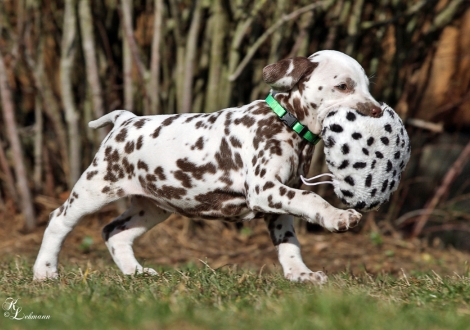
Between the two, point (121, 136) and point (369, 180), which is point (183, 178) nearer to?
point (121, 136)

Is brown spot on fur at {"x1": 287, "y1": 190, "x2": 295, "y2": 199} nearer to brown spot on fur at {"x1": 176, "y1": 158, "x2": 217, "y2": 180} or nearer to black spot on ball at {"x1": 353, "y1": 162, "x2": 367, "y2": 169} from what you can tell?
black spot on ball at {"x1": 353, "y1": 162, "x2": 367, "y2": 169}

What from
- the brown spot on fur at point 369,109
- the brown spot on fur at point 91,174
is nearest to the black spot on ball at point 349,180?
the brown spot on fur at point 369,109

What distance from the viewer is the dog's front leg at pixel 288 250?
484cm

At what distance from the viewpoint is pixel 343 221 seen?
4.18 m

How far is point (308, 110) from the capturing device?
15.8ft

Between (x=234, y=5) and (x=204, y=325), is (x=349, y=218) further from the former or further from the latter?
(x=234, y=5)

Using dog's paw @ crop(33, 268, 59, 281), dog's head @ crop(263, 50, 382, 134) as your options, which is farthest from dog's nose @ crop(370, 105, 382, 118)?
dog's paw @ crop(33, 268, 59, 281)

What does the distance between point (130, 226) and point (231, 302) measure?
87.4 inches

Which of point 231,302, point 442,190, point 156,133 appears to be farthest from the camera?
point 442,190

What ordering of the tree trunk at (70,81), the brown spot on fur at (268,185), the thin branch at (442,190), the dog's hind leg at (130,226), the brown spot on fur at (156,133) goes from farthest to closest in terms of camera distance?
the thin branch at (442,190), the tree trunk at (70,81), the dog's hind leg at (130,226), the brown spot on fur at (156,133), the brown spot on fur at (268,185)

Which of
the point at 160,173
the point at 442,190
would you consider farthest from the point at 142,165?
the point at 442,190

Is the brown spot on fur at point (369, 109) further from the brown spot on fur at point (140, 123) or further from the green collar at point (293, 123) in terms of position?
the brown spot on fur at point (140, 123)

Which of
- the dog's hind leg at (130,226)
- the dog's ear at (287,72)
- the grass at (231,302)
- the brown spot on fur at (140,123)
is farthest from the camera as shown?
the dog's hind leg at (130,226)

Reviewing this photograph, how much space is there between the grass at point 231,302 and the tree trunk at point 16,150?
12.7 ft
